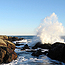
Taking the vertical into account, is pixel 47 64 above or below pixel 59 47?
below

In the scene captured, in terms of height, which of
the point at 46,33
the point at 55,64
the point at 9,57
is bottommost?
the point at 55,64

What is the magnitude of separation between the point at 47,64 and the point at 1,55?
14.1 ft

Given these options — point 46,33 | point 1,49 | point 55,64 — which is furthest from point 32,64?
point 46,33

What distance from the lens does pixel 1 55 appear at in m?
8.08

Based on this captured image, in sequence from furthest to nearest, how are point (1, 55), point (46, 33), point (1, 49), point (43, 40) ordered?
point (46, 33), point (43, 40), point (1, 49), point (1, 55)

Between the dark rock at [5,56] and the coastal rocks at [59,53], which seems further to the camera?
the coastal rocks at [59,53]

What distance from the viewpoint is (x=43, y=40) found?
21.5 meters

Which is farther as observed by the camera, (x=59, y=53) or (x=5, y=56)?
(x=59, y=53)

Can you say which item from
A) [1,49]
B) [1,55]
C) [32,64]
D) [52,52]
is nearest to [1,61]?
[1,55]

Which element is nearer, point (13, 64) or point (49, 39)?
point (13, 64)

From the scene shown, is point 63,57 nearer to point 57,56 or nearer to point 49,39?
point 57,56

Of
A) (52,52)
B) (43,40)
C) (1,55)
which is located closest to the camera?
(1,55)

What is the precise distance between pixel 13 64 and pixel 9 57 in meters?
1.03

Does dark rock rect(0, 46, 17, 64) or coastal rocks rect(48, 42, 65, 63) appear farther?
coastal rocks rect(48, 42, 65, 63)
